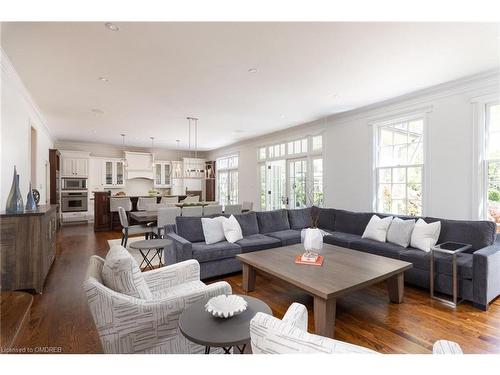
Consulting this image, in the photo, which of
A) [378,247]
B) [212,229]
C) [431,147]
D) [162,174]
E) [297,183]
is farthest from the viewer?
[162,174]

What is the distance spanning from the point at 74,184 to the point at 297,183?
7350mm

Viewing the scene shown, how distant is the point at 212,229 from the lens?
12.7 ft

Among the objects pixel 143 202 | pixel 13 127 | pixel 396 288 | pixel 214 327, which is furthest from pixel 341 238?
pixel 143 202

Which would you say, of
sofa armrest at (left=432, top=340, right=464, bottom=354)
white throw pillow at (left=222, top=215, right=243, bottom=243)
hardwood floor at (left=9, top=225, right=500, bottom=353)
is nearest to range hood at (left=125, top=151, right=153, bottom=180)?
hardwood floor at (left=9, top=225, right=500, bottom=353)

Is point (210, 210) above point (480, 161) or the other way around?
the other way around

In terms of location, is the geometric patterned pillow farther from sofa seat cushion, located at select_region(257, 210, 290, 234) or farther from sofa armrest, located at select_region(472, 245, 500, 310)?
sofa armrest, located at select_region(472, 245, 500, 310)

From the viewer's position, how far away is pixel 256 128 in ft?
22.7

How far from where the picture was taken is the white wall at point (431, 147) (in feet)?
12.3

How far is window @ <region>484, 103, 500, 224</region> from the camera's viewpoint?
3.54 metres

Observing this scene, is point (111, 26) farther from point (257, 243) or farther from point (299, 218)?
point (299, 218)

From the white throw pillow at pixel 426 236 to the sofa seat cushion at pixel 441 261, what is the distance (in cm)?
10

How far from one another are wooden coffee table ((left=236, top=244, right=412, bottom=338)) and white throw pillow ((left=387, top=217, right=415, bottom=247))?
87cm

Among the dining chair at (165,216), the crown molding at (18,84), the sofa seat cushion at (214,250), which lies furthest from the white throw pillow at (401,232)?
the crown molding at (18,84)
